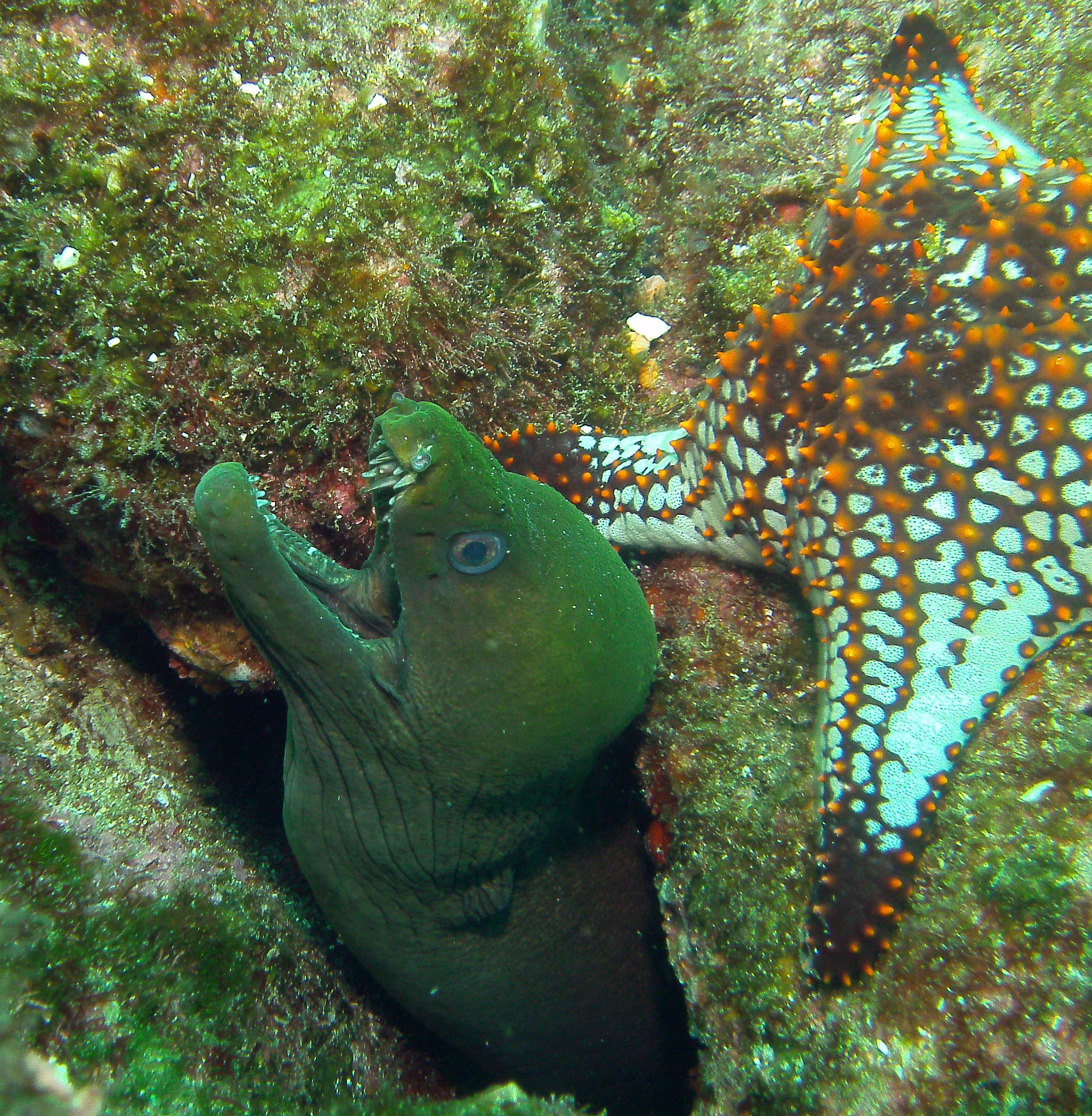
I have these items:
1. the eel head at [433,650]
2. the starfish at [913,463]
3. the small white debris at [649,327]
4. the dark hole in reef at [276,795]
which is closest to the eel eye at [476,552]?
the eel head at [433,650]

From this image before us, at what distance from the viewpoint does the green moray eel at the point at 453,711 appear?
202 centimetres

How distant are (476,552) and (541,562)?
0.23 m

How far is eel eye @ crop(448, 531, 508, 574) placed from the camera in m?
2.08

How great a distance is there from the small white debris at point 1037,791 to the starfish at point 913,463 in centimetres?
20

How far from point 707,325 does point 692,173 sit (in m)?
0.90

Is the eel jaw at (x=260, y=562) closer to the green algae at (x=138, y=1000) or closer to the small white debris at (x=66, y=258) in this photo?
the green algae at (x=138, y=1000)

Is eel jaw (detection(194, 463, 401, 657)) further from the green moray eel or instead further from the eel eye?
the eel eye

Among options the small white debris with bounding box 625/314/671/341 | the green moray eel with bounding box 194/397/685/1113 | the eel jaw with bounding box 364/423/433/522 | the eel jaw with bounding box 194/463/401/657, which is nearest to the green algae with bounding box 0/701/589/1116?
the green moray eel with bounding box 194/397/685/1113

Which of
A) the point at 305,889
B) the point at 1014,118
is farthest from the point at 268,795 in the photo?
the point at 1014,118

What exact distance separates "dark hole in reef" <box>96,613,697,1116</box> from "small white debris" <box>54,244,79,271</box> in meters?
2.06

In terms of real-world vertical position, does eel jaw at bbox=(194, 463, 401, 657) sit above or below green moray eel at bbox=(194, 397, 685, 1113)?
above

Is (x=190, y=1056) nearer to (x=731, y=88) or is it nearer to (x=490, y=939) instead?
(x=490, y=939)

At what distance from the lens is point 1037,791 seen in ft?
6.57

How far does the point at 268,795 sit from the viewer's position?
4.24m
